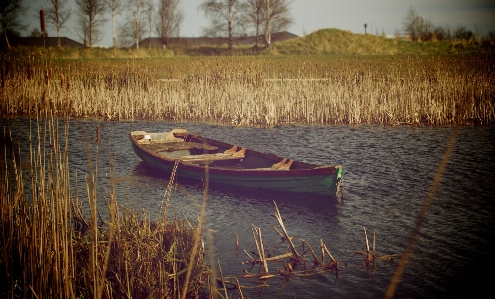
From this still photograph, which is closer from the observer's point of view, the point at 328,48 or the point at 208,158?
the point at 208,158

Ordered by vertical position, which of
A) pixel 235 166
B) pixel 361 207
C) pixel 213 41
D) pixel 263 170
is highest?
pixel 213 41

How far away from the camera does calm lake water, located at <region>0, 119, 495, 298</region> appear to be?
5578mm

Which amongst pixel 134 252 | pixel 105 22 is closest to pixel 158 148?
pixel 134 252

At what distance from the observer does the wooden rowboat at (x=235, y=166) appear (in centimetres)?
824

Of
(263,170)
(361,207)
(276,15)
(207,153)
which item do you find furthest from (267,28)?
(361,207)

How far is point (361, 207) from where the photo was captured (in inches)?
318

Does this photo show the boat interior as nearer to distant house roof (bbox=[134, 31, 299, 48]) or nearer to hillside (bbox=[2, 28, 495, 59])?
hillside (bbox=[2, 28, 495, 59])

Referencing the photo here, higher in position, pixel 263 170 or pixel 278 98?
pixel 278 98

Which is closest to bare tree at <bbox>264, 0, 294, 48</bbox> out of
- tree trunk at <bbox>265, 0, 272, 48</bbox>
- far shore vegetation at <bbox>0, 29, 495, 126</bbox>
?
tree trunk at <bbox>265, 0, 272, 48</bbox>

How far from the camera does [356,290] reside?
534 centimetres

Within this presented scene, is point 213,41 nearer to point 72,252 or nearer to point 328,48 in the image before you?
point 328,48

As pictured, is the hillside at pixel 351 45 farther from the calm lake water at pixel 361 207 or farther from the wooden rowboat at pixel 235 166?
the wooden rowboat at pixel 235 166

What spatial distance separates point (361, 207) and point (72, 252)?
5141 millimetres

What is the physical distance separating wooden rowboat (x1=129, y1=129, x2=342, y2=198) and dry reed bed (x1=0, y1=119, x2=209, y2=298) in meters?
2.12
